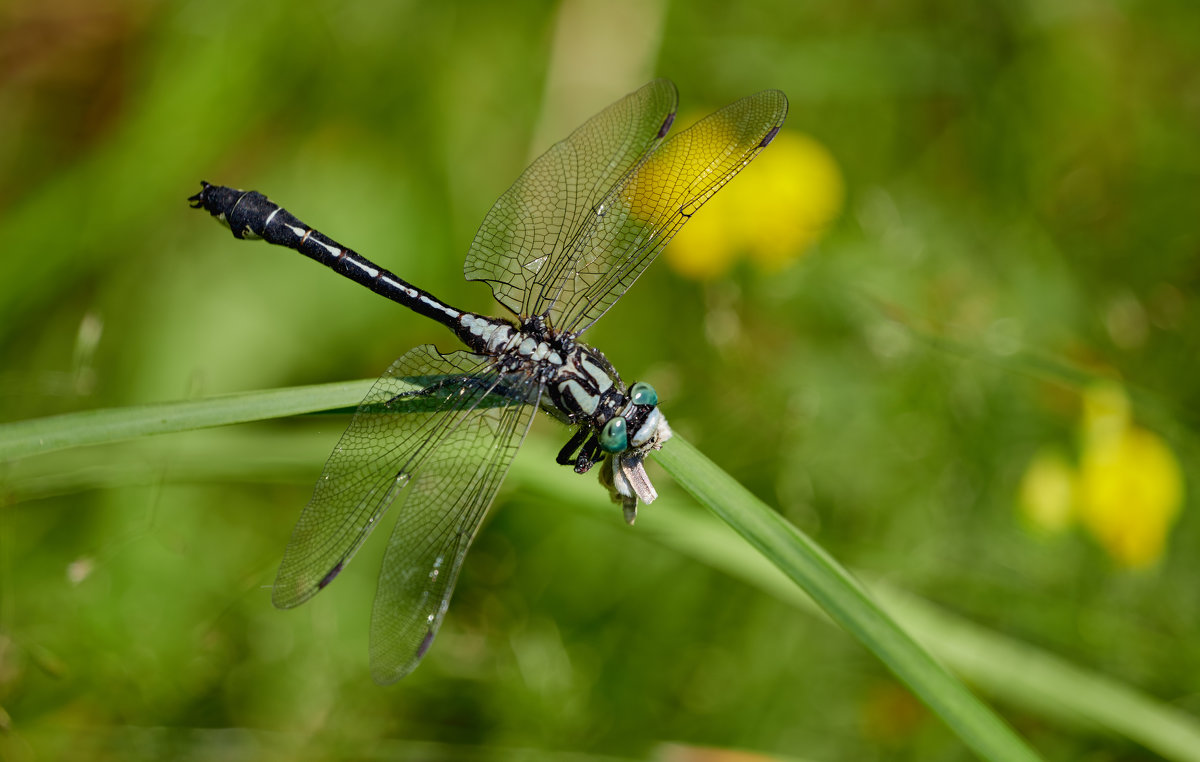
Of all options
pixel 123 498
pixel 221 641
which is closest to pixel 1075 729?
pixel 221 641

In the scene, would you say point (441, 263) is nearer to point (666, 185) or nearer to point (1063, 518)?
point (666, 185)

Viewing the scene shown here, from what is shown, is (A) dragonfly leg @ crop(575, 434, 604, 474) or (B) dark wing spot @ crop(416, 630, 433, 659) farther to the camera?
(A) dragonfly leg @ crop(575, 434, 604, 474)

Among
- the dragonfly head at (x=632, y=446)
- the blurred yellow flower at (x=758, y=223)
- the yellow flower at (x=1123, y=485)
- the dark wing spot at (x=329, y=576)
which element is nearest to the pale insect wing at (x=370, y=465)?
the dark wing spot at (x=329, y=576)

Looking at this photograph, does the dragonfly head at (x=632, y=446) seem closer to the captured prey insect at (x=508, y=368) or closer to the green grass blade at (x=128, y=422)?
the captured prey insect at (x=508, y=368)

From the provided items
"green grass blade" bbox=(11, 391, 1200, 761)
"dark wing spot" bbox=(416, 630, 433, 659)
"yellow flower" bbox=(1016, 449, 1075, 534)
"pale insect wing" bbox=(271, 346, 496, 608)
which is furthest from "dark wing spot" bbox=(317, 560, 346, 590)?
"yellow flower" bbox=(1016, 449, 1075, 534)

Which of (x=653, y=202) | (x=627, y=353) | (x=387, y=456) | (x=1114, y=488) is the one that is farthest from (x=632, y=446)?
(x=1114, y=488)

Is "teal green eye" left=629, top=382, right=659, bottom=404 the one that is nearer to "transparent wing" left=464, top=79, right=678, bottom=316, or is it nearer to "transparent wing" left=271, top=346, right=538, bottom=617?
"transparent wing" left=271, top=346, right=538, bottom=617
